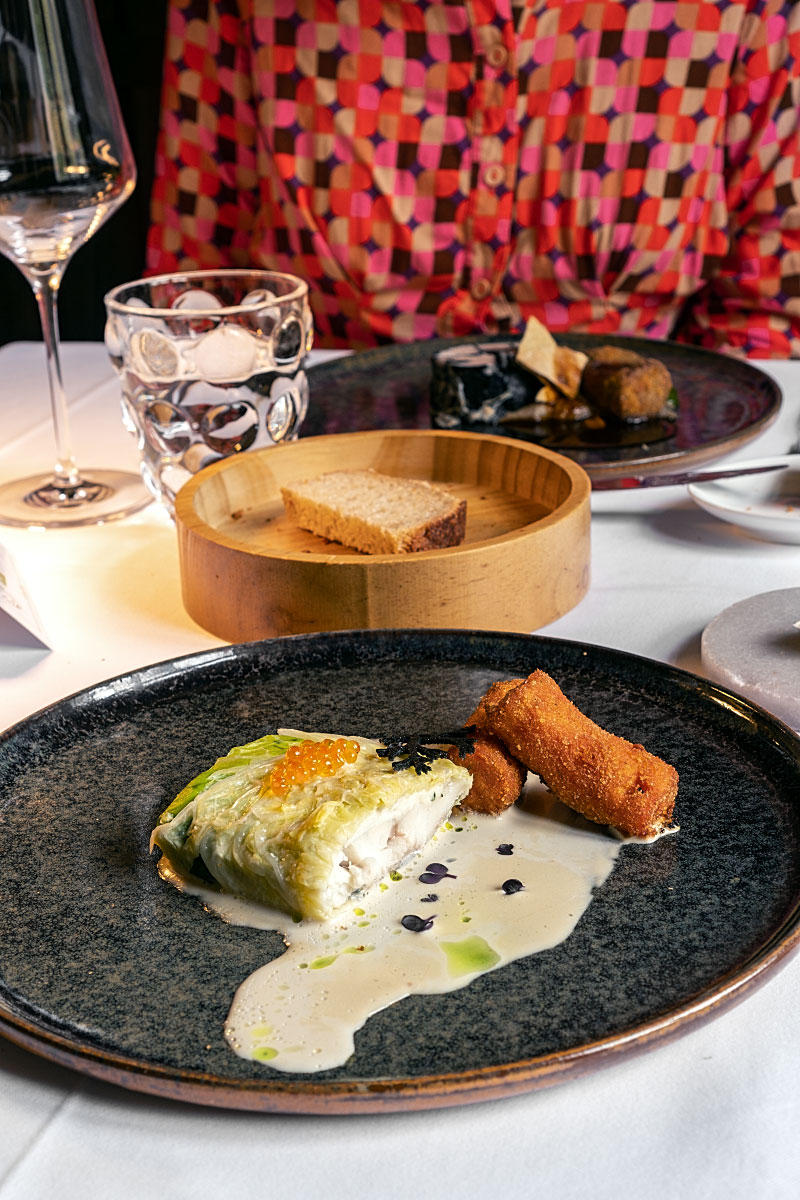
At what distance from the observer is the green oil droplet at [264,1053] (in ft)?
1.76

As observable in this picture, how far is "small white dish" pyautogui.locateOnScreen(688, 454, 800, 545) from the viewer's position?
3.91 feet

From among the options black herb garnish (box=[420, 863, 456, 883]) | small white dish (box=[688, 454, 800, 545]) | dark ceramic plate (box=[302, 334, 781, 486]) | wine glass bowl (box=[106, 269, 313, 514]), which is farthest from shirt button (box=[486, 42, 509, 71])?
black herb garnish (box=[420, 863, 456, 883])

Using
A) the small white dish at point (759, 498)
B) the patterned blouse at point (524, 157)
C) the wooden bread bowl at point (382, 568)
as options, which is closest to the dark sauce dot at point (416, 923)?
the wooden bread bowl at point (382, 568)

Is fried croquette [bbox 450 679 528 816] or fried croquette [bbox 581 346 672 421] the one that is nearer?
fried croquette [bbox 450 679 528 816]

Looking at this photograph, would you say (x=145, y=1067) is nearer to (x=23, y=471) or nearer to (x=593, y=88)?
(x=23, y=471)

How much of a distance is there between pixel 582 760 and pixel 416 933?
164 millimetres

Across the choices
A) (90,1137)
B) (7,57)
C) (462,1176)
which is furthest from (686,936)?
(7,57)

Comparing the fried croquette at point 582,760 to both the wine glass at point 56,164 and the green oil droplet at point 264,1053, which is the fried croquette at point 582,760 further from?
the wine glass at point 56,164

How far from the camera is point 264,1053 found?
0.54 m

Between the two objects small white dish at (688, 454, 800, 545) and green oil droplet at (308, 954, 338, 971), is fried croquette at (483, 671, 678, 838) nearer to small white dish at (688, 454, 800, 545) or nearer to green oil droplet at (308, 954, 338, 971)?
green oil droplet at (308, 954, 338, 971)

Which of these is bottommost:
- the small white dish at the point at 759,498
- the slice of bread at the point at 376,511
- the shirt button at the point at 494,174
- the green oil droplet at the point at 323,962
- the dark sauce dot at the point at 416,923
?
the small white dish at the point at 759,498

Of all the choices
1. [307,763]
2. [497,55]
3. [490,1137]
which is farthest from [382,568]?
[497,55]

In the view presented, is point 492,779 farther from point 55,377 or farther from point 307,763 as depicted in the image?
point 55,377

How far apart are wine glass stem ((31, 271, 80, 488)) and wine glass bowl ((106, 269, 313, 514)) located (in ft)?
0.34
